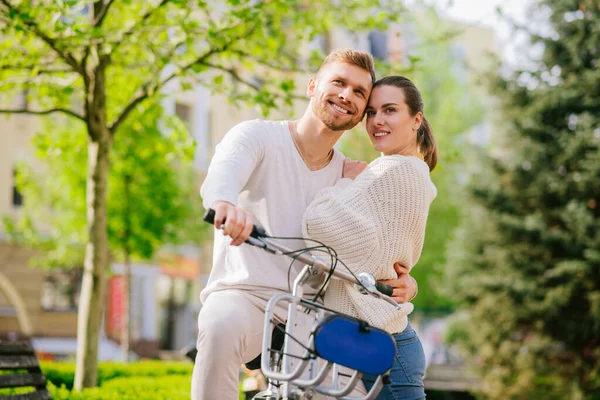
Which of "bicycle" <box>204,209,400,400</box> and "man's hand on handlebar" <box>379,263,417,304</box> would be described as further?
"man's hand on handlebar" <box>379,263,417,304</box>

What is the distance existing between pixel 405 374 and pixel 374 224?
0.65 meters

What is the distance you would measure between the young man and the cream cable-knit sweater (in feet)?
0.44

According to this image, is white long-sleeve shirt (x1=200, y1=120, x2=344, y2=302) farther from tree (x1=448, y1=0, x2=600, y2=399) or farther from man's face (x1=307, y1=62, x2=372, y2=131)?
tree (x1=448, y1=0, x2=600, y2=399)

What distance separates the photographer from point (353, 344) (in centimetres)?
271

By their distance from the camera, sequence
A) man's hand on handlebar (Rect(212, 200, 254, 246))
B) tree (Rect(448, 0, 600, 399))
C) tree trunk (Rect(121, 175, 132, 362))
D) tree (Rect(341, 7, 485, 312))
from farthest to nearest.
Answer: tree (Rect(341, 7, 485, 312))
tree trunk (Rect(121, 175, 132, 362))
tree (Rect(448, 0, 600, 399))
man's hand on handlebar (Rect(212, 200, 254, 246))

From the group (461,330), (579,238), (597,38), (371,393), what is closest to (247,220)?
(371,393)

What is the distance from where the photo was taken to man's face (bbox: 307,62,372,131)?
3.58 m

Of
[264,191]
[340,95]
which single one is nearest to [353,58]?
[340,95]

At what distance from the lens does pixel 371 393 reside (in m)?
2.82

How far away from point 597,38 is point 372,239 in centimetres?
1459

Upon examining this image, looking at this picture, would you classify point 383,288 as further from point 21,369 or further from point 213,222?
point 21,369

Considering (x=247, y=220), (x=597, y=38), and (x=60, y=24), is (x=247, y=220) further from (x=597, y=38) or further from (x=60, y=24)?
(x=597, y=38)

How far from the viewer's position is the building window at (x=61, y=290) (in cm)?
2681

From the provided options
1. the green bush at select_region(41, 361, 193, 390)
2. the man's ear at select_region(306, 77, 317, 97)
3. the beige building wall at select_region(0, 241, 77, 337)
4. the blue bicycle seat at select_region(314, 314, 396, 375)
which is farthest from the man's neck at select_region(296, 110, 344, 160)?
the beige building wall at select_region(0, 241, 77, 337)
